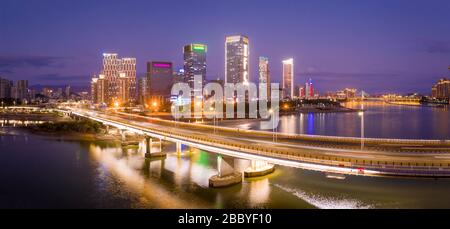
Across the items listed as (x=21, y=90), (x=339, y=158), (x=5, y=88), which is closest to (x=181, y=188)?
(x=339, y=158)

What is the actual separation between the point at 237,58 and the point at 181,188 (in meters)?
144

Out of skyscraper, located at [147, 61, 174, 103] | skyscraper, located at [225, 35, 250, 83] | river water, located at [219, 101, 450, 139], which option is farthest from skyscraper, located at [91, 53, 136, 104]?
river water, located at [219, 101, 450, 139]

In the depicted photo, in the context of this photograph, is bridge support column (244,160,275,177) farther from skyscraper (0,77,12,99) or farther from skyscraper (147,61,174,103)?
skyscraper (0,77,12,99)

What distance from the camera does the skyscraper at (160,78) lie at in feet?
552

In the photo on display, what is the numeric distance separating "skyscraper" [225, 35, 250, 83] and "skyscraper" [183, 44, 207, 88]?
40.3 ft

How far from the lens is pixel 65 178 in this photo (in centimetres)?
2730

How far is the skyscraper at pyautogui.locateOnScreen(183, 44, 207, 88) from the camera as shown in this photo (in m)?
171

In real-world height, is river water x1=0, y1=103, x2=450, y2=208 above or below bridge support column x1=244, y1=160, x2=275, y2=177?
below

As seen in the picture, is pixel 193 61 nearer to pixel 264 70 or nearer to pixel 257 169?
pixel 264 70
